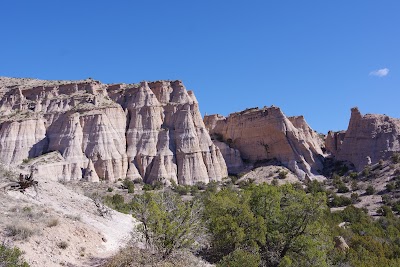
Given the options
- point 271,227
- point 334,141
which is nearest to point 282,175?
point 334,141

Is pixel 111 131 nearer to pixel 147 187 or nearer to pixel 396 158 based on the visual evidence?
pixel 147 187

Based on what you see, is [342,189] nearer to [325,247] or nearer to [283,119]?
[283,119]

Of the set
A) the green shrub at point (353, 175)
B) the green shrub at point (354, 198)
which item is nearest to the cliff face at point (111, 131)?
the green shrub at point (353, 175)

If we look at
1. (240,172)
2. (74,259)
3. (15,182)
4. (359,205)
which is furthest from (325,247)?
(240,172)

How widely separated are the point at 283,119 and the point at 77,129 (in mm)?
35663

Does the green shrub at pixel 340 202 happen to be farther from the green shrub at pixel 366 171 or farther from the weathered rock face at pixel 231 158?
the weathered rock face at pixel 231 158

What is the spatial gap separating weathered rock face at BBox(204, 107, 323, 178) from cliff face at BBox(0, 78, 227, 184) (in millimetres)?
7316

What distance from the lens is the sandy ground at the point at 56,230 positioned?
1205cm

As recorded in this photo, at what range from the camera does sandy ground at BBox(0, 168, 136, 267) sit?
12055 mm

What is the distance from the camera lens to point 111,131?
59.6m

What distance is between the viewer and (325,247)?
18453 millimetres

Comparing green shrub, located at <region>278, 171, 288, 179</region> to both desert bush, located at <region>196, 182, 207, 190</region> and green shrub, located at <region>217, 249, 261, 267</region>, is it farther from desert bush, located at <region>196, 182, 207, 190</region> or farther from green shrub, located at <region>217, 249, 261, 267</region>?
green shrub, located at <region>217, 249, 261, 267</region>

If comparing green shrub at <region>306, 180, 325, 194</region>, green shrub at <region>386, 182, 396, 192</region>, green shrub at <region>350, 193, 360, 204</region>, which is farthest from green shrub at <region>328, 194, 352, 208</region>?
green shrub at <region>386, 182, 396, 192</region>

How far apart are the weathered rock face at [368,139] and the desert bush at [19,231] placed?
5653 centimetres
